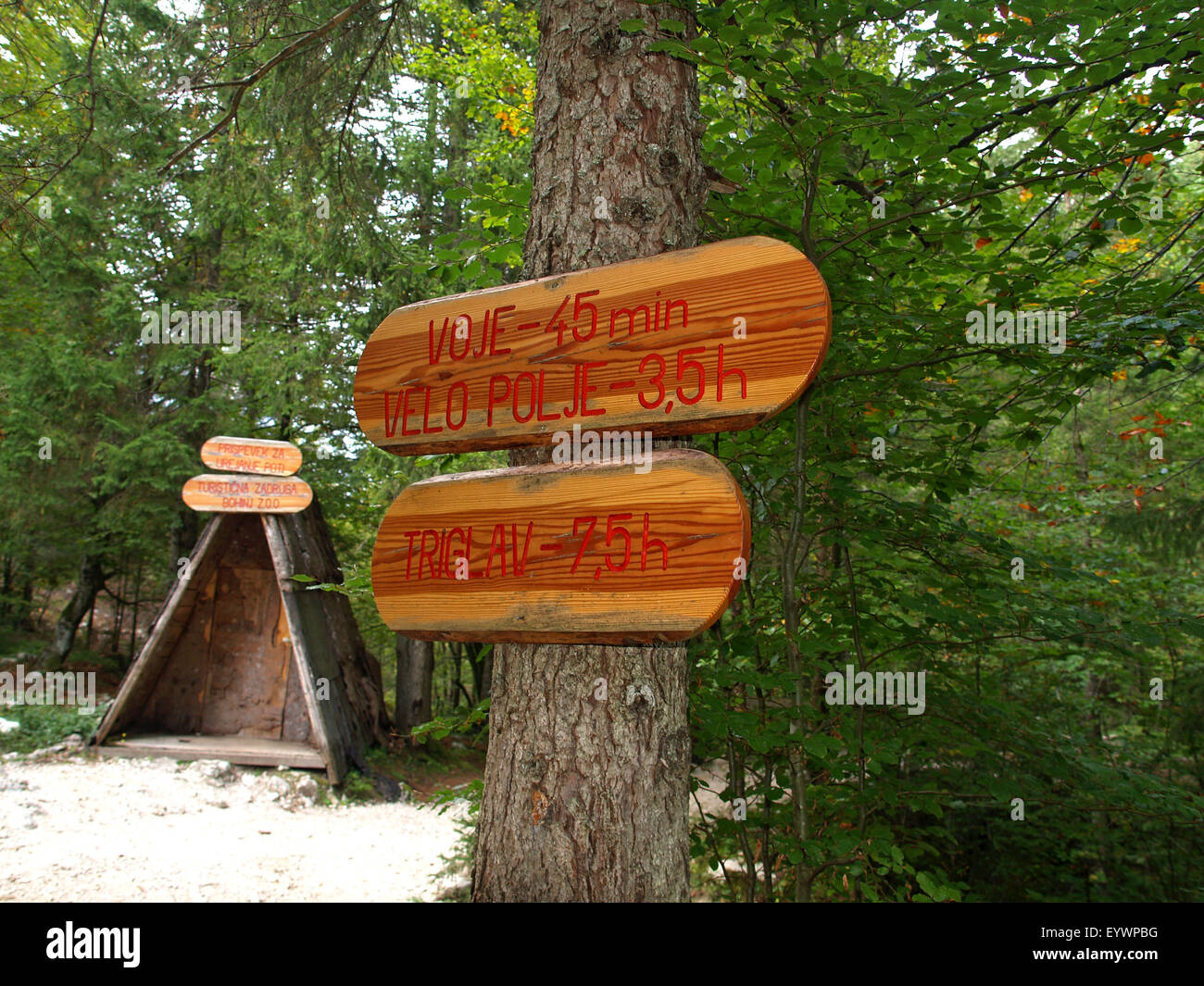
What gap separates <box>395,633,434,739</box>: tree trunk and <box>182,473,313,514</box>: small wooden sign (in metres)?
3.51

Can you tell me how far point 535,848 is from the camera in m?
1.93

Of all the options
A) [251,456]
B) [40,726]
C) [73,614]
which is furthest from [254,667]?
[73,614]

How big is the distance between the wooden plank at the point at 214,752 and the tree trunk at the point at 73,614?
5399 millimetres

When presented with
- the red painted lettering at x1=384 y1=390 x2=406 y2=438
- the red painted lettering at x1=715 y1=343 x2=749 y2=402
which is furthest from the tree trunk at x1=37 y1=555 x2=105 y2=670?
the red painted lettering at x1=715 y1=343 x2=749 y2=402

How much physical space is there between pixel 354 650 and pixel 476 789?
6841mm

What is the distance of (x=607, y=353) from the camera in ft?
5.91

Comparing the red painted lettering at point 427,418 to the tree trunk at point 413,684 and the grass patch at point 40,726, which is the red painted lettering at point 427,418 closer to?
the grass patch at point 40,726

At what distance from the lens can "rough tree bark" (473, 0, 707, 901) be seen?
190 centimetres

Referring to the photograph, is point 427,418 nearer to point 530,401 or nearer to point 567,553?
point 530,401

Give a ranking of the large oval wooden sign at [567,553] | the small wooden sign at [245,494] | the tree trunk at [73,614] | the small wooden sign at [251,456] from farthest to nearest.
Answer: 1. the tree trunk at [73,614]
2. the small wooden sign at [245,494]
3. the small wooden sign at [251,456]
4. the large oval wooden sign at [567,553]

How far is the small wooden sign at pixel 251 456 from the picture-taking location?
8016mm

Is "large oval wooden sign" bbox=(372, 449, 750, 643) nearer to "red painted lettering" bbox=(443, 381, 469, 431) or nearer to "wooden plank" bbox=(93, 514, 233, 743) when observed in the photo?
"red painted lettering" bbox=(443, 381, 469, 431)

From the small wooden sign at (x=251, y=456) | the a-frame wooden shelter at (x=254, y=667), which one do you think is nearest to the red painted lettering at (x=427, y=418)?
the a-frame wooden shelter at (x=254, y=667)
